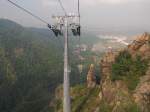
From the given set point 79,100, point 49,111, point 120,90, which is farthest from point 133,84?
point 49,111

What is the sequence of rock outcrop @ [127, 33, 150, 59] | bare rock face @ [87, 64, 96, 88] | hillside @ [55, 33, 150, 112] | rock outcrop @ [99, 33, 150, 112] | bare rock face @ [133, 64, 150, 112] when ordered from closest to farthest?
bare rock face @ [133, 64, 150, 112] < rock outcrop @ [99, 33, 150, 112] < hillside @ [55, 33, 150, 112] < rock outcrop @ [127, 33, 150, 59] < bare rock face @ [87, 64, 96, 88]

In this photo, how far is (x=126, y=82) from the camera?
82250 millimetres

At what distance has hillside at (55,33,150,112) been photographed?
237ft

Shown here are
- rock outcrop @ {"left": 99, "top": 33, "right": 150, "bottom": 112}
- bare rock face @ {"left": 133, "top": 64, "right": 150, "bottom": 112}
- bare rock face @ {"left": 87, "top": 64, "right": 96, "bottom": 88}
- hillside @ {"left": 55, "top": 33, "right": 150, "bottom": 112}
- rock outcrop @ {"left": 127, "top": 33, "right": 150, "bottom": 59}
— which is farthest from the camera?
bare rock face @ {"left": 87, "top": 64, "right": 96, "bottom": 88}

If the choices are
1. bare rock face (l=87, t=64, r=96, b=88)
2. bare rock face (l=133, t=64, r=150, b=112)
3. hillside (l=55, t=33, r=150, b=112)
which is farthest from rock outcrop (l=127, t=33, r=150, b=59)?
bare rock face (l=87, t=64, r=96, b=88)

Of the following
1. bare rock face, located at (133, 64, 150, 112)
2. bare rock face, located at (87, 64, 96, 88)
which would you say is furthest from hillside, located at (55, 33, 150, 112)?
bare rock face, located at (87, 64, 96, 88)

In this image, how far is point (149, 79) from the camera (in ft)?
246

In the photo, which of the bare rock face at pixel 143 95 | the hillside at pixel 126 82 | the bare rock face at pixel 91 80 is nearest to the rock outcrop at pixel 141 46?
the hillside at pixel 126 82

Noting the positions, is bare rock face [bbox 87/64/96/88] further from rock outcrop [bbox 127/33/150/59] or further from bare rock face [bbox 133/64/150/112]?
bare rock face [bbox 133/64/150/112]

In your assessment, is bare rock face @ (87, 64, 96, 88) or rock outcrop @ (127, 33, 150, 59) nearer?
rock outcrop @ (127, 33, 150, 59)

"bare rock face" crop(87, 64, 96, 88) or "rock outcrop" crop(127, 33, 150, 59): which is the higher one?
"rock outcrop" crop(127, 33, 150, 59)

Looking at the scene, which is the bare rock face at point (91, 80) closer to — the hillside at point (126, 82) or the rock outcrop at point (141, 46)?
the hillside at point (126, 82)

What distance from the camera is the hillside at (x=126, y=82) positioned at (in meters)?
72.3

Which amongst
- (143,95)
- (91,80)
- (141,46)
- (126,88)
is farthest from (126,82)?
(91,80)
